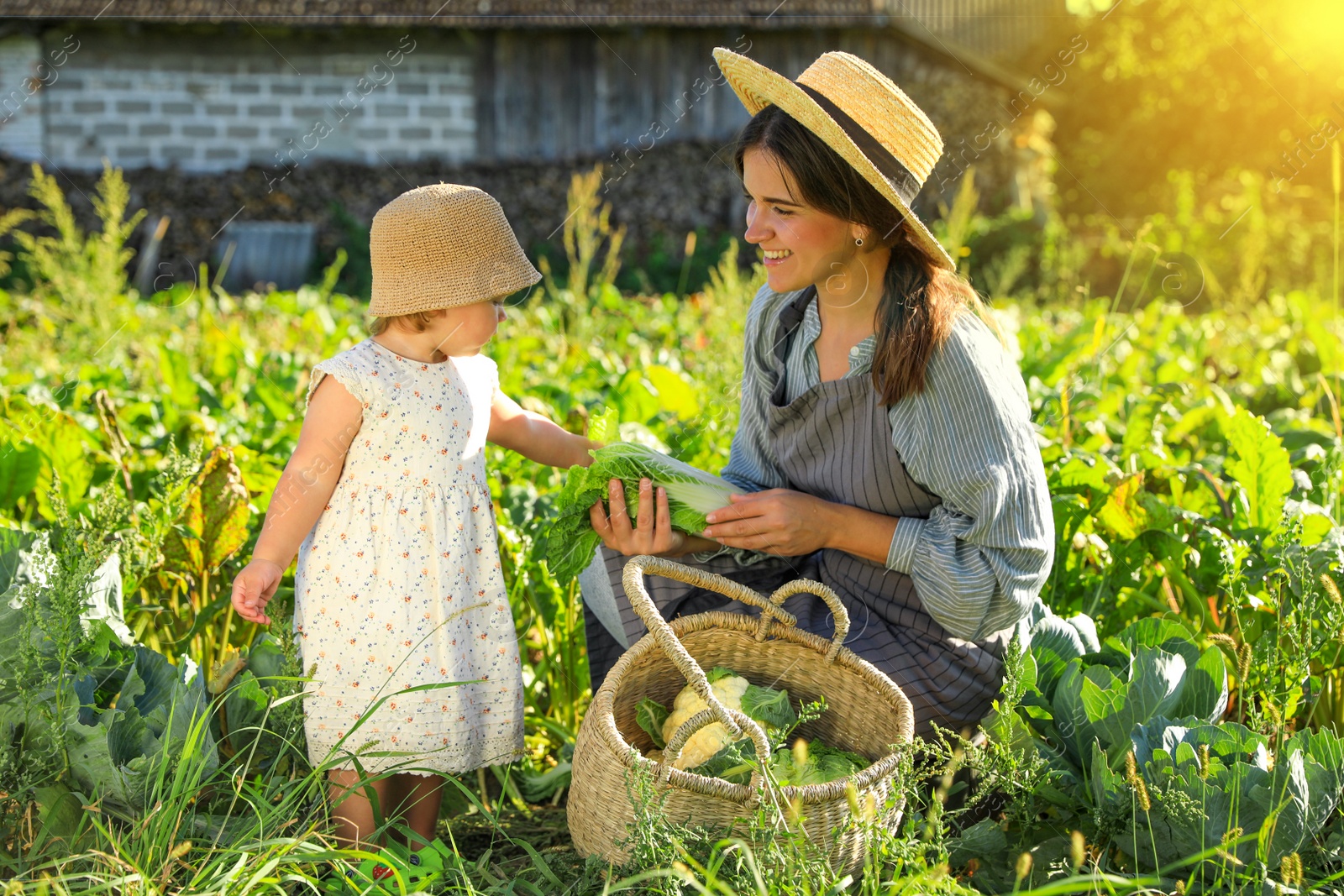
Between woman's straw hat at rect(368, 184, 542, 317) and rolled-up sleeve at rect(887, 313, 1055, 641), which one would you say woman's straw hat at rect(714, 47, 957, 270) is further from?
woman's straw hat at rect(368, 184, 542, 317)

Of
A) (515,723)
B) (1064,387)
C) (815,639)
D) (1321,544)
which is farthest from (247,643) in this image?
(1321,544)

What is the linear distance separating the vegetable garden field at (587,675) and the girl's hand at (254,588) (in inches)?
3.2

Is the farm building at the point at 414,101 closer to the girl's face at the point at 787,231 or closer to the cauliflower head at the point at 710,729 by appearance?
the girl's face at the point at 787,231

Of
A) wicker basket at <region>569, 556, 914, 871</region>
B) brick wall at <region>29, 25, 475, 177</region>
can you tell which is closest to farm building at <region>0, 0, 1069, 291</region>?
brick wall at <region>29, 25, 475, 177</region>

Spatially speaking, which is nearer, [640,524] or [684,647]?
[684,647]

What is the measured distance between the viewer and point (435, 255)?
2.00m

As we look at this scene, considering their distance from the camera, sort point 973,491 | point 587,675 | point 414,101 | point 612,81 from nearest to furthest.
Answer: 1. point 973,491
2. point 587,675
3. point 414,101
4. point 612,81

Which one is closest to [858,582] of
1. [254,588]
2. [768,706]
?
[768,706]

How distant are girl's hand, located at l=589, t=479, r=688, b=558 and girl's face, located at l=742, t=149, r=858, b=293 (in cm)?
49

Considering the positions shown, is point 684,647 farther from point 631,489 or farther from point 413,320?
point 413,320

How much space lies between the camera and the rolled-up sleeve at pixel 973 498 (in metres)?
2.03

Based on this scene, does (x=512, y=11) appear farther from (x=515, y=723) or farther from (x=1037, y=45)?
(x=1037, y=45)

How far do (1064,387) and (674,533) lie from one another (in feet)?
4.30

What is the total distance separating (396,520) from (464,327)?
1.25 feet
